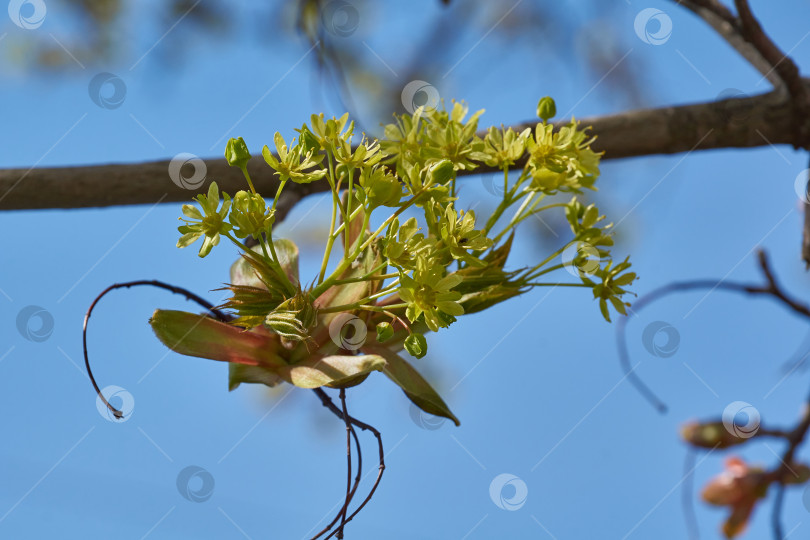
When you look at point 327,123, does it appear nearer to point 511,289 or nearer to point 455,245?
point 455,245

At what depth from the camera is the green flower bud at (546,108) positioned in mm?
985

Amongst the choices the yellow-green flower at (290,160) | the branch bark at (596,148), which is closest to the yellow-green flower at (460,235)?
the yellow-green flower at (290,160)

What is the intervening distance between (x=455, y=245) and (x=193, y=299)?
39 cm

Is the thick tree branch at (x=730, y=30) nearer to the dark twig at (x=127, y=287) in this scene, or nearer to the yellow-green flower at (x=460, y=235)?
the yellow-green flower at (x=460, y=235)

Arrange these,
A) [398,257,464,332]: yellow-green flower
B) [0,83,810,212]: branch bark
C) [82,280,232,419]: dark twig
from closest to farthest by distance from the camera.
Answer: [398,257,464,332]: yellow-green flower → [82,280,232,419]: dark twig → [0,83,810,212]: branch bark

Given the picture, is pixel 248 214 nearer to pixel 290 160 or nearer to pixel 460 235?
pixel 290 160

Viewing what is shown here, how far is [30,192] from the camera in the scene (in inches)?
45.7

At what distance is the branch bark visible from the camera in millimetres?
1172

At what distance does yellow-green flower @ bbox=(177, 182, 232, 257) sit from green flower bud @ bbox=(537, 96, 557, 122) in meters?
0.45

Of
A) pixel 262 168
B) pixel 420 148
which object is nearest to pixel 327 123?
pixel 420 148

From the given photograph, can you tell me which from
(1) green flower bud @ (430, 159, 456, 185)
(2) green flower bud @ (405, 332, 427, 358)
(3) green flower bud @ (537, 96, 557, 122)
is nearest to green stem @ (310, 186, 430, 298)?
(1) green flower bud @ (430, 159, 456, 185)

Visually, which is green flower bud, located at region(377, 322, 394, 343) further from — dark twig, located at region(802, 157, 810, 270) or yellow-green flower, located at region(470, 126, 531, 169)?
dark twig, located at region(802, 157, 810, 270)

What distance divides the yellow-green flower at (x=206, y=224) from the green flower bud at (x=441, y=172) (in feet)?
0.74

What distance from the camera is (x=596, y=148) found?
1312 mm
